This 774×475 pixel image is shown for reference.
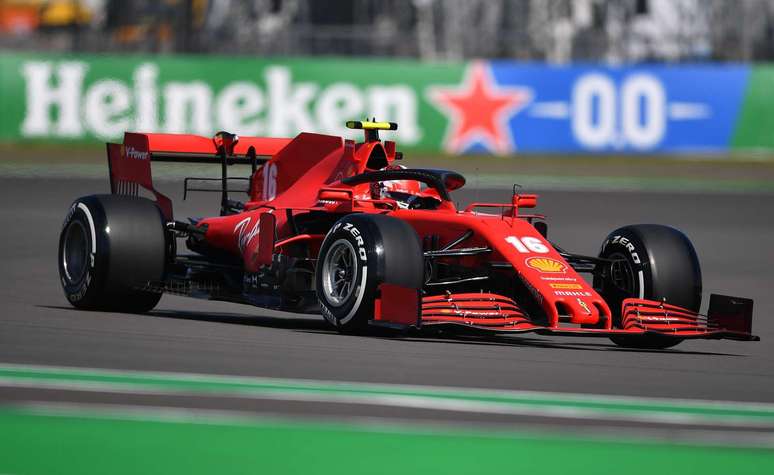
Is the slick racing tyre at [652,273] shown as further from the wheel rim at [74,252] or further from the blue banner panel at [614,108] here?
the blue banner panel at [614,108]

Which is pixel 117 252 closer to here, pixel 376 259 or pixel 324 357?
pixel 376 259

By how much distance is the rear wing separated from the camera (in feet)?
41.6

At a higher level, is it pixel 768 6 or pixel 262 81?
pixel 768 6

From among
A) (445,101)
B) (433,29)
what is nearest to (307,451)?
(445,101)

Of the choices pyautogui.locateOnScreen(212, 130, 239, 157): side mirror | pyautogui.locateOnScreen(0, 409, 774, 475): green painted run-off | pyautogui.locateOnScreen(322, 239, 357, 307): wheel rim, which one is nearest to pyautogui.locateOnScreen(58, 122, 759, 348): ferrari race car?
pyautogui.locateOnScreen(322, 239, 357, 307): wheel rim

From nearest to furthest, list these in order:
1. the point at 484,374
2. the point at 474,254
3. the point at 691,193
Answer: the point at 484,374, the point at 474,254, the point at 691,193

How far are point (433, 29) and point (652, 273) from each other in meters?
24.7

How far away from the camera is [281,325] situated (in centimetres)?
1126

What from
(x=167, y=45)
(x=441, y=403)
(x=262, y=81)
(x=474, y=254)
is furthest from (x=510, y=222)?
(x=167, y=45)

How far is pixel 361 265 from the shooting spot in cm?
984

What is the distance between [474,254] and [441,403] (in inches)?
102

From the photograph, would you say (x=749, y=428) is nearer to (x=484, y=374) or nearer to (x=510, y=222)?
(x=484, y=374)

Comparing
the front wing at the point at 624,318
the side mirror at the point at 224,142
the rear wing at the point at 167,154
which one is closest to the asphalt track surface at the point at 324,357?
the front wing at the point at 624,318

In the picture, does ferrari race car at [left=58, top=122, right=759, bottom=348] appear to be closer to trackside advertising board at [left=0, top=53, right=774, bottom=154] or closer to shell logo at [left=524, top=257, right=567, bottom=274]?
shell logo at [left=524, top=257, right=567, bottom=274]
